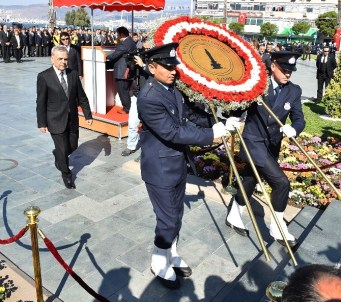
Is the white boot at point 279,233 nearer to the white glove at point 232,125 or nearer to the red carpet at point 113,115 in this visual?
the white glove at point 232,125

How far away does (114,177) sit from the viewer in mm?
6355

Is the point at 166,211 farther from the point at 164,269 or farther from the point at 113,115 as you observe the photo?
the point at 113,115

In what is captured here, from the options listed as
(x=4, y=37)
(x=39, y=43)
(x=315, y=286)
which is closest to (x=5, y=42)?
(x=4, y=37)

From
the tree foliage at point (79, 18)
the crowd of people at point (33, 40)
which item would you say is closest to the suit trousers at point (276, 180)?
the crowd of people at point (33, 40)

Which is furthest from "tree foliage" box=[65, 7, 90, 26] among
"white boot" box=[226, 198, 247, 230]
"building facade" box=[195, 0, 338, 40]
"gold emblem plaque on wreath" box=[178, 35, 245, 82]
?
"gold emblem plaque on wreath" box=[178, 35, 245, 82]

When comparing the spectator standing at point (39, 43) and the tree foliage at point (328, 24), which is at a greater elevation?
the tree foliage at point (328, 24)

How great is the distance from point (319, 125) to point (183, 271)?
7793 millimetres

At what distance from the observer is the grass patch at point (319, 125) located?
9516 mm

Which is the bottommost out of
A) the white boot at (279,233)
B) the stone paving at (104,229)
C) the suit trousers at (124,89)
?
the stone paving at (104,229)

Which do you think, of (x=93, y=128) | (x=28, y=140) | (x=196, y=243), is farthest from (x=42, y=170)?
(x=196, y=243)

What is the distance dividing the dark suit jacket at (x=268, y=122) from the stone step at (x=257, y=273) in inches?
38.7

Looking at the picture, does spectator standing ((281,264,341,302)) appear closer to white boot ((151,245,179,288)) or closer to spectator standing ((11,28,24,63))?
white boot ((151,245,179,288))

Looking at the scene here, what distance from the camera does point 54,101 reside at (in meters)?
5.54

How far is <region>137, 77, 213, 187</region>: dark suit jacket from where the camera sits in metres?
3.29
